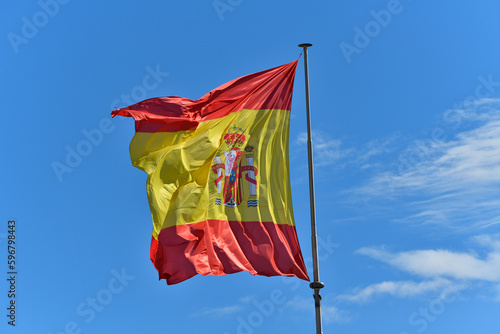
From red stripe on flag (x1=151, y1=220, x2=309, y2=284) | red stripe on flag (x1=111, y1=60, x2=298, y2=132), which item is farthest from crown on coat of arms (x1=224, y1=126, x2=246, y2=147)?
red stripe on flag (x1=151, y1=220, x2=309, y2=284)

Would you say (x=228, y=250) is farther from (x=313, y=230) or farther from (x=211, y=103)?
(x=211, y=103)

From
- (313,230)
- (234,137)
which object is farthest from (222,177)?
(313,230)

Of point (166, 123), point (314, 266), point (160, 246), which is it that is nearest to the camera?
point (314, 266)

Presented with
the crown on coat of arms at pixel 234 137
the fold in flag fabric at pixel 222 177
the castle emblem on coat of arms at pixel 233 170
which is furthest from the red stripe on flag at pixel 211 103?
the castle emblem on coat of arms at pixel 233 170

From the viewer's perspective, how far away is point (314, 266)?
2469cm

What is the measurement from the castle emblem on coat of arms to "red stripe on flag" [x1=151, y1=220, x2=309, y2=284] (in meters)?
0.81

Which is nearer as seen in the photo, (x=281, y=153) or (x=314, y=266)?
(x=314, y=266)

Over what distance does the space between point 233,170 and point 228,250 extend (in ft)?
8.66

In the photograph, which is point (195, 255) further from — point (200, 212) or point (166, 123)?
point (166, 123)

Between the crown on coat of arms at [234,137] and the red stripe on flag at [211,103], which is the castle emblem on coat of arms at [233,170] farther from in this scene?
the red stripe on flag at [211,103]

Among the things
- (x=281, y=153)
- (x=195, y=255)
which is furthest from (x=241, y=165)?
(x=195, y=255)

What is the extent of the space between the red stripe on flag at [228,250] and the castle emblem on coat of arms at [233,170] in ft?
2.65

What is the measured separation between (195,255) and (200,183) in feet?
8.24

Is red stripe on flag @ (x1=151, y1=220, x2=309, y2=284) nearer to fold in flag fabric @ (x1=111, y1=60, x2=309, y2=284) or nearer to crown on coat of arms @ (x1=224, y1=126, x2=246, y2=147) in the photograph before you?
fold in flag fabric @ (x1=111, y1=60, x2=309, y2=284)
